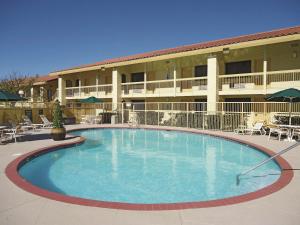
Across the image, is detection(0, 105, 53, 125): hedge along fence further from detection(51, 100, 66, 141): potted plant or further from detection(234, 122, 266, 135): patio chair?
detection(234, 122, 266, 135): patio chair

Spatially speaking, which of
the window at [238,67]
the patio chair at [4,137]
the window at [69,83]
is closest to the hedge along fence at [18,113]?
the patio chair at [4,137]

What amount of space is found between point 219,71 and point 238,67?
1580 mm

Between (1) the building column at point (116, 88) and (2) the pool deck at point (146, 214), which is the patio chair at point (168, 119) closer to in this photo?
(1) the building column at point (116, 88)

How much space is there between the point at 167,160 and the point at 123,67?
1896 cm

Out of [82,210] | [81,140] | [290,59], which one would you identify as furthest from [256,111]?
[82,210]

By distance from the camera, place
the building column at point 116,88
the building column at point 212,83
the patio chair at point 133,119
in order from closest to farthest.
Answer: the building column at point 212,83
the patio chair at point 133,119
the building column at point 116,88

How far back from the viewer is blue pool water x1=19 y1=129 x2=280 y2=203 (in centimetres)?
695

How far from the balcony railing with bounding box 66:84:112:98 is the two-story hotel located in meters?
0.12

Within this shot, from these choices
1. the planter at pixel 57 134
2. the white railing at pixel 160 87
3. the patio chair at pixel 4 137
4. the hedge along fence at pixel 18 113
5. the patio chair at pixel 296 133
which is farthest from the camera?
the white railing at pixel 160 87

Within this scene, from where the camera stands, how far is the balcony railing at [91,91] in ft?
96.3

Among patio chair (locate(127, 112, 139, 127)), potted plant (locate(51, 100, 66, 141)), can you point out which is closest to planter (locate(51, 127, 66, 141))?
potted plant (locate(51, 100, 66, 141))

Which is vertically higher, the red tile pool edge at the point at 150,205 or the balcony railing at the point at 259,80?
the balcony railing at the point at 259,80

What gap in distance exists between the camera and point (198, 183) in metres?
7.82

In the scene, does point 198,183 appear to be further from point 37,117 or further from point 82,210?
point 37,117
